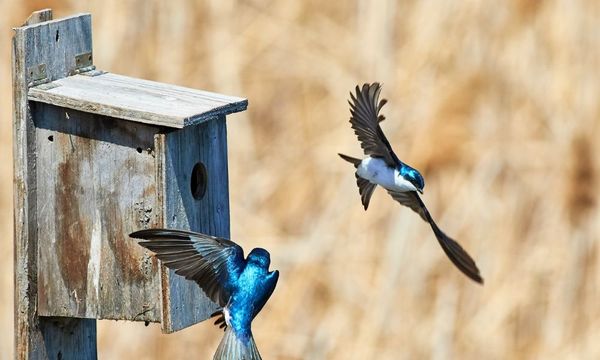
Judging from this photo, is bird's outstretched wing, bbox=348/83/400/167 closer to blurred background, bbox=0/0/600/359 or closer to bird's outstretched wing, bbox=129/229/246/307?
bird's outstretched wing, bbox=129/229/246/307

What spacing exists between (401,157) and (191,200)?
2531 mm

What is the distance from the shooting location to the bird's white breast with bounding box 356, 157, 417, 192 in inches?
148

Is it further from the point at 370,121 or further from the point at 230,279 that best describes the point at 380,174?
the point at 230,279

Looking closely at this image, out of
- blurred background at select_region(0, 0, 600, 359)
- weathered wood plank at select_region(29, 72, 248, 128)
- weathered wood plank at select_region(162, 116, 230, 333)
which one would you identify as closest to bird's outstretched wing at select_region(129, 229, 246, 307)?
weathered wood plank at select_region(162, 116, 230, 333)

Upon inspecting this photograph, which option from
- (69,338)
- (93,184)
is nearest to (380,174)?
(93,184)

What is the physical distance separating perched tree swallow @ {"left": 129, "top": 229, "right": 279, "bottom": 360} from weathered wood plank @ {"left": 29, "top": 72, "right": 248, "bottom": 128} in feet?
0.98

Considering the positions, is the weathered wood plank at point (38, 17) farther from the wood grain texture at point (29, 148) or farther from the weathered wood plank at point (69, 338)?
the weathered wood plank at point (69, 338)

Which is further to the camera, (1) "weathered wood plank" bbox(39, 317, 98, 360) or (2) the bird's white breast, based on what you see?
(2) the bird's white breast

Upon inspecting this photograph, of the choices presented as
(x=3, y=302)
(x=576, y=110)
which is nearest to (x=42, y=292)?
(x=3, y=302)

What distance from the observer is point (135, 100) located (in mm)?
3436

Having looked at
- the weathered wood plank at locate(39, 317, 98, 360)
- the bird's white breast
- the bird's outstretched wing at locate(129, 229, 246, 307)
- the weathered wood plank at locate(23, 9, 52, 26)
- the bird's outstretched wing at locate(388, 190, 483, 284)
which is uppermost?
the weathered wood plank at locate(23, 9, 52, 26)

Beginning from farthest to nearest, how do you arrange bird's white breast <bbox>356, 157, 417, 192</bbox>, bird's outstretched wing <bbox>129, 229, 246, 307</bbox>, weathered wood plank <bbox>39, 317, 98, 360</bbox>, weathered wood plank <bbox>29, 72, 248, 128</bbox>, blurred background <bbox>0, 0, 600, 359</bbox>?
blurred background <bbox>0, 0, 600, 359</bbox>
bird's white breast <bbox>356, 157, 417, 192</bbox>
weathered wood plank <bbox>39, 317, 98, 360</bbox>
weathered wood plank <bbox>29, 72, 248, 128</bbox>
bird's outstretched wing <bbox>129, 229, 246, 307</bbox>

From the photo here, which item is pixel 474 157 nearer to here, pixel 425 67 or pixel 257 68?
pixel 425 67

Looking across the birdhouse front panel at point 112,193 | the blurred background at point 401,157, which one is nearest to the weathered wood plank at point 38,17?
the birdhouse front panel at point 112,193
